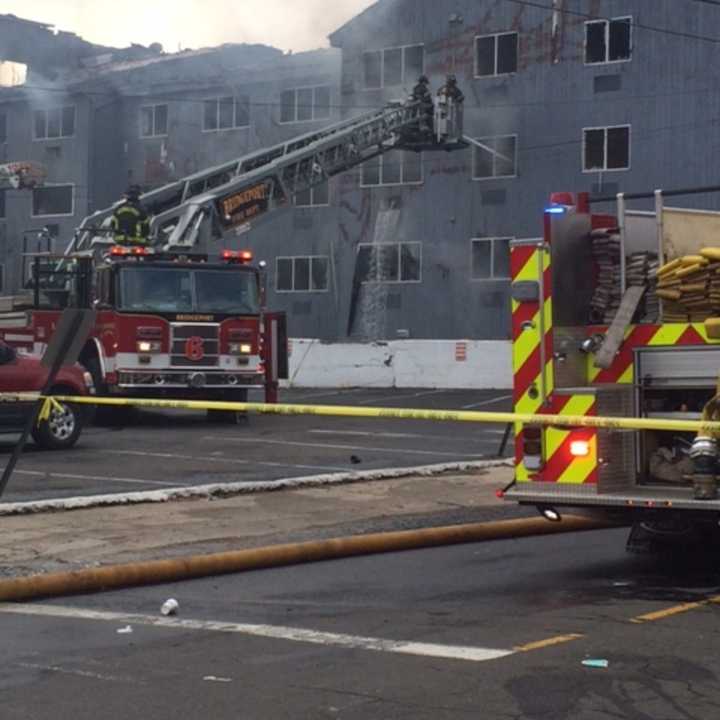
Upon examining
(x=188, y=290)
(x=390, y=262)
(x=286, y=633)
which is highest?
(x=390, y=262)

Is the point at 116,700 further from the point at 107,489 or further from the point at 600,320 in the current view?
the point at 107,489

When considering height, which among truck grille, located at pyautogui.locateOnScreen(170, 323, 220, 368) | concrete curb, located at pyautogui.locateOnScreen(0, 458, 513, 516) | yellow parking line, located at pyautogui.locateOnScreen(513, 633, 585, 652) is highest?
truck grille, located at pyautogui.locateOnScreen(170, 323, 220, 368)

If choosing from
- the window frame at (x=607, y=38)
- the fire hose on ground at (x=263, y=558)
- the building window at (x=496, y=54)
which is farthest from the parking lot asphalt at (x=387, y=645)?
the building window at (x=496, y=54)

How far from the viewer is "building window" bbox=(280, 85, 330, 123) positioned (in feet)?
131

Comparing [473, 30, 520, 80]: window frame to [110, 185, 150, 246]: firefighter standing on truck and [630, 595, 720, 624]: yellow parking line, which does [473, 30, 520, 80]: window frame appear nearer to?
[110, 185, 150, 246]: firefighter standing on truck

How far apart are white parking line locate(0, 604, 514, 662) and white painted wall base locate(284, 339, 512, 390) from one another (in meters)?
24.4

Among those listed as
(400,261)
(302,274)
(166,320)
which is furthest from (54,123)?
(166,320)

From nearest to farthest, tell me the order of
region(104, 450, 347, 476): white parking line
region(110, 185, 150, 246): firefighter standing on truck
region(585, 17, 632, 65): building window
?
region(104, 450, 347, 476): white parking line < region(110, 185, 150, 246): firefighter standing on truck < region(585, 17, 632, 65): building window

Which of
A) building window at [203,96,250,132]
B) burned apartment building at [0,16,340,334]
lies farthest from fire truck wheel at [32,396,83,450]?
building window at [203,96,250,132]

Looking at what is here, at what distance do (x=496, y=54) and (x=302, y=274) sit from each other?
876 centimetres

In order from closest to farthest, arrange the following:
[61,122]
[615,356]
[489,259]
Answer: [615,356], [489,259], [61,122]

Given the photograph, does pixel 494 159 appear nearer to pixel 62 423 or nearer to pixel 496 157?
pixel 496 157

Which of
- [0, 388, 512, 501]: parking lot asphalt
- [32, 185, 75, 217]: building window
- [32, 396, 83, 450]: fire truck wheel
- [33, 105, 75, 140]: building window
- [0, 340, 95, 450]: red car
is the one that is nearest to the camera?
[0, 388, 512, 501]: parking lot asphalt

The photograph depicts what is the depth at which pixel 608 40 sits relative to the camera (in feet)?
116
